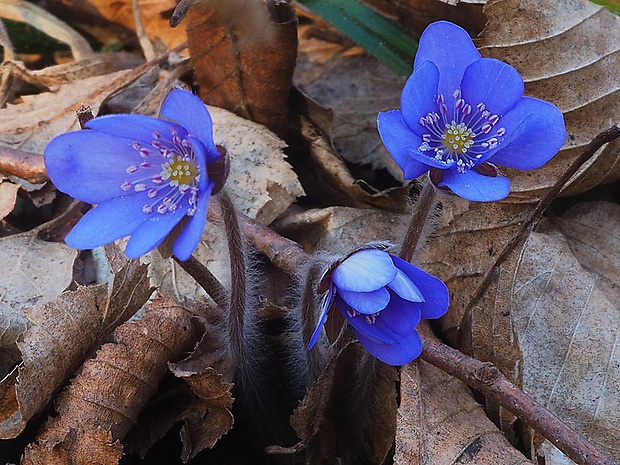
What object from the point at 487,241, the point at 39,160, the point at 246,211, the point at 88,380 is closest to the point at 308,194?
the point at 246,211

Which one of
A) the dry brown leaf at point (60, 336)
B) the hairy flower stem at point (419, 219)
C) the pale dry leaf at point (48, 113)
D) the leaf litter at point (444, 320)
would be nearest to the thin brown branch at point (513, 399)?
the leaf litter at point (444, 320)

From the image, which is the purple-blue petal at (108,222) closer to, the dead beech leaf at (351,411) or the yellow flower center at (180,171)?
the yellow flower center at (180,171)

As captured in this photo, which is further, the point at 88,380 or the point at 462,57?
the point at 88,380

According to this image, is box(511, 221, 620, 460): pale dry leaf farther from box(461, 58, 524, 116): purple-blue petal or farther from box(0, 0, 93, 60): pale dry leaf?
box(0, 0, 93, 60): pale dry leaf

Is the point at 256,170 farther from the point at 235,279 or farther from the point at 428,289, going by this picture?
the point at 428,289

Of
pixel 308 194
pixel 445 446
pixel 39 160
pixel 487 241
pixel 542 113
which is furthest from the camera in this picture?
pixel 308 194

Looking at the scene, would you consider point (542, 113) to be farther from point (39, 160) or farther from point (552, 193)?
point (39, 160)

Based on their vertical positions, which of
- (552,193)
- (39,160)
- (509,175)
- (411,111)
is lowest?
(39,160)
